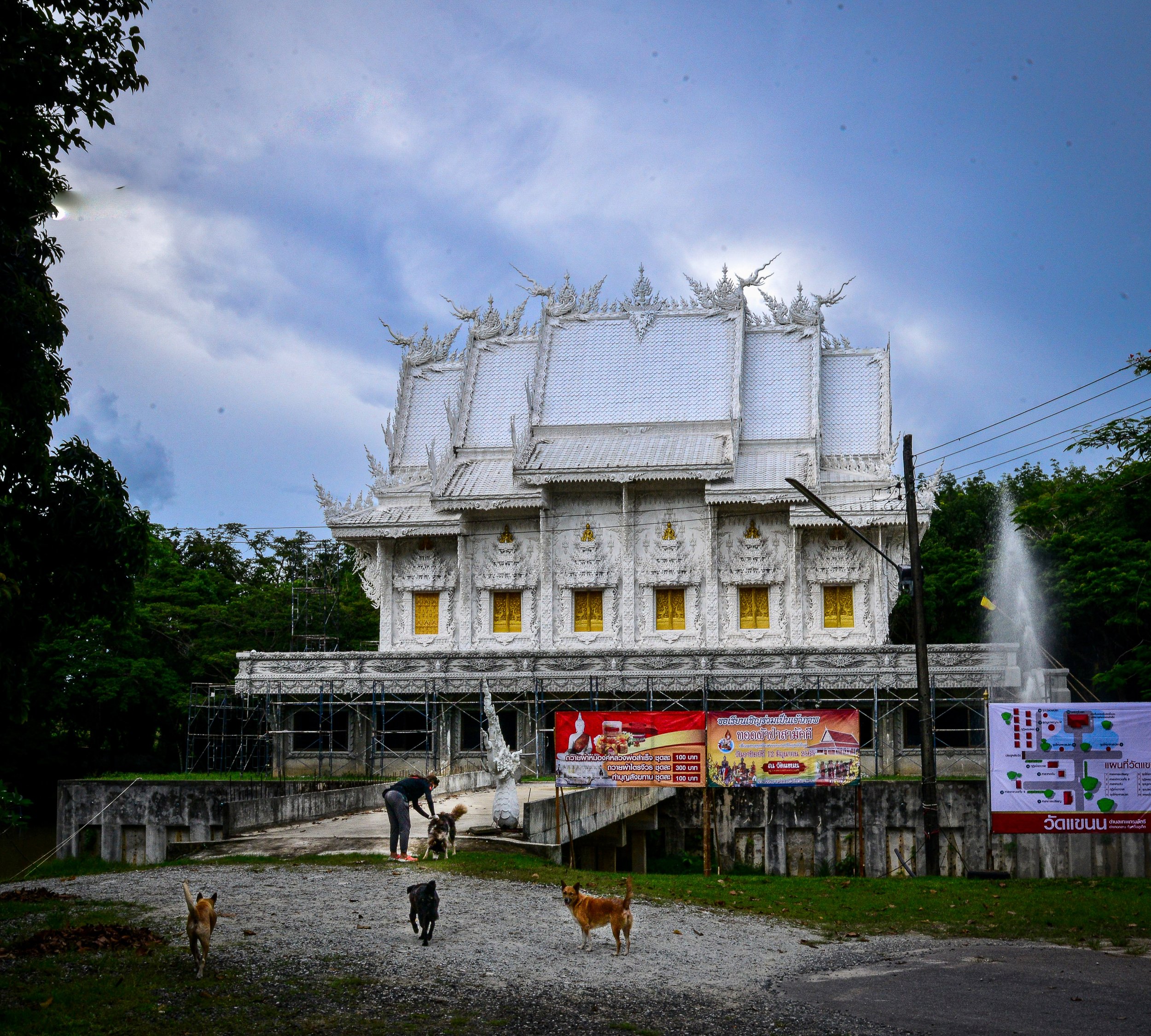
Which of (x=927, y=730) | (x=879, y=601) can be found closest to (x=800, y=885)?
(x=927, y=730)

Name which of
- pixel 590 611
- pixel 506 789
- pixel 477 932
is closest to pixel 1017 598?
pixel 590 611

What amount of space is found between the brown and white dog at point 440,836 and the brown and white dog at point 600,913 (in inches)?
187

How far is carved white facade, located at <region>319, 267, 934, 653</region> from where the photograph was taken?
34656mm

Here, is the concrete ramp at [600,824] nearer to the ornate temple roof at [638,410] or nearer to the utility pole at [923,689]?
the utility pole at [923,689]

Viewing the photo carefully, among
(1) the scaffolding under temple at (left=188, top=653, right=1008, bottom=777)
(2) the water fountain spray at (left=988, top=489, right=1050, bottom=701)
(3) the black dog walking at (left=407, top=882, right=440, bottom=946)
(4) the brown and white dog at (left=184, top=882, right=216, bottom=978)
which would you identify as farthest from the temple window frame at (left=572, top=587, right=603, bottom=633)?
(4) the brown and white dog at (left=184, top=882, right=216, bottom=978)

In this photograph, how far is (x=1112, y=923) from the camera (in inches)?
525

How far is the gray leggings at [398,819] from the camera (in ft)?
48.8

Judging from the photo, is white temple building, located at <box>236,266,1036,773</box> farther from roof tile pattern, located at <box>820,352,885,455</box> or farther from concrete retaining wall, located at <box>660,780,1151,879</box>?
concrete retaining wall, located at <box>660,780,1151,879</box>

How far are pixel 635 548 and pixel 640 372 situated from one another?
6.06 metres

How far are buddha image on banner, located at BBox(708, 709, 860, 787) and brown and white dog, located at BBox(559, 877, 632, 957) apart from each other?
732 cm

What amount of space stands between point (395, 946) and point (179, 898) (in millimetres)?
3129

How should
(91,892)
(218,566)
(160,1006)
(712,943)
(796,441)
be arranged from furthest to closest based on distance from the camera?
(218,566)
(796,441)
(91,892)
(712,943)
(160,1006)

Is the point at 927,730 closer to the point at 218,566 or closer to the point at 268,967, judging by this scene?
the point at 268,967

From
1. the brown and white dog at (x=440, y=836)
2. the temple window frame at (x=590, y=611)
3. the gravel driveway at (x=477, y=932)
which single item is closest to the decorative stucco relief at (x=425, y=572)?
the temple window frame at (x=590, y=611)
